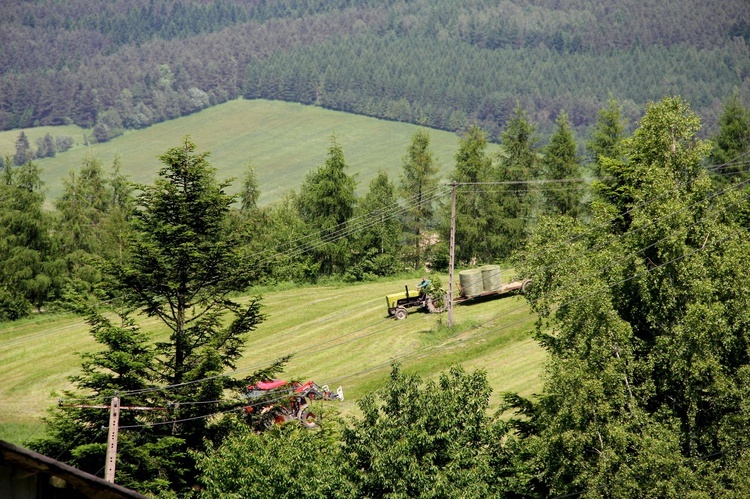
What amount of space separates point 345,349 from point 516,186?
34.2m

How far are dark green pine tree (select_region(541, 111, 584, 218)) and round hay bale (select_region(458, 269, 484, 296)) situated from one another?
25553mm

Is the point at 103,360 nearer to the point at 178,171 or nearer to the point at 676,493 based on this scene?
the point at 178,171

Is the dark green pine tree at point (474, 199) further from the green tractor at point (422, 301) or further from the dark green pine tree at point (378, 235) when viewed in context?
the green tractor at point (422, 301)

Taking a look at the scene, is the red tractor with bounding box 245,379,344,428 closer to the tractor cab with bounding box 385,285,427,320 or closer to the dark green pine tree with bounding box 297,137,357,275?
the tractor cab with bounding box 385,285,427,320

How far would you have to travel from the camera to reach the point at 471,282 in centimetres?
4919

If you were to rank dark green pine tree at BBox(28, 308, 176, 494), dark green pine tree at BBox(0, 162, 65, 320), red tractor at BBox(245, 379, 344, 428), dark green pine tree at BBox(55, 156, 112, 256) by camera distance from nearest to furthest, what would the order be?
dark green pine tree at BBox(28, 308, 176, 494) < red tractor at BBox(245, 379, 344, 428) < dark green pine tree at BBox(0, 162, 65, 320) < dark green pine tree at BBox(55, 156, 112, 256)

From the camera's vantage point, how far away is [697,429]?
1025 inches

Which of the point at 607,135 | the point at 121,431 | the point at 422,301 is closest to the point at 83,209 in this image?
the point at 422,301

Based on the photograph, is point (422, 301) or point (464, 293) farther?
point (464, 293)

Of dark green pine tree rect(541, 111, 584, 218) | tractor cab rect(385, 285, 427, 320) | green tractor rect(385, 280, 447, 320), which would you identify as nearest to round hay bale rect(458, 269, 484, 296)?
green tractor rect(385, 280, 447, 320)

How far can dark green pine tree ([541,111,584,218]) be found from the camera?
7306 centimetres

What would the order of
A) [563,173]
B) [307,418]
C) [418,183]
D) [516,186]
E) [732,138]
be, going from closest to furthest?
[307,418] < [732,138] < [563,173] < [516,186] < [418,183]

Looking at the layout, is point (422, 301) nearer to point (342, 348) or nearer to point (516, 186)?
point (342, 348)

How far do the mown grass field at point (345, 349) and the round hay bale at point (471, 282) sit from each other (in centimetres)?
89
